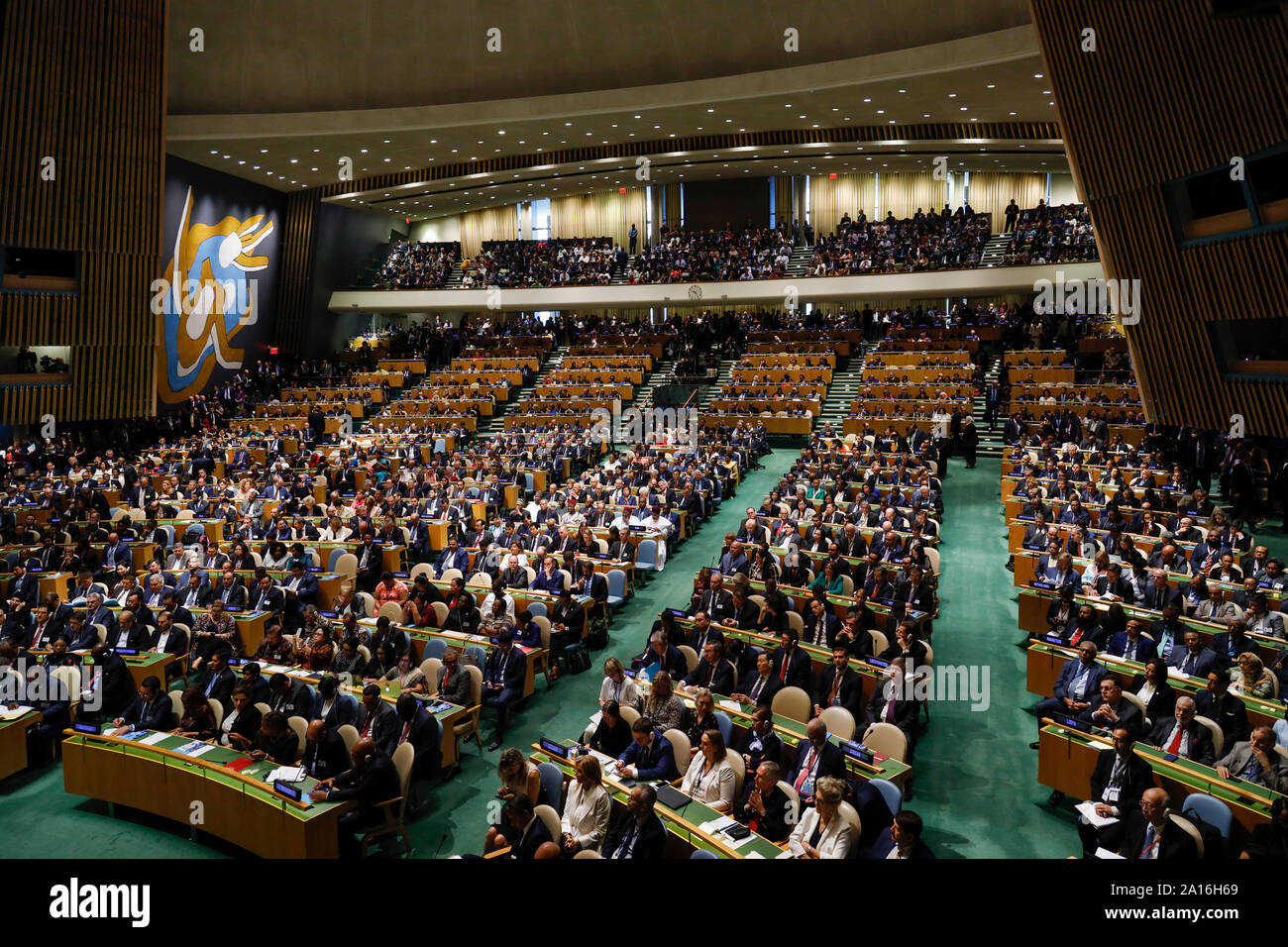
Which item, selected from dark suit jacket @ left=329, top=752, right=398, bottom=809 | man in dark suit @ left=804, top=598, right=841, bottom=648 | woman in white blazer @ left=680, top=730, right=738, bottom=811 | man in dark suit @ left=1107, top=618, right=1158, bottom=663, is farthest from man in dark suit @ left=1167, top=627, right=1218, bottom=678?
dark suit jacket @ left=329, top=752, right=398, bottom=809

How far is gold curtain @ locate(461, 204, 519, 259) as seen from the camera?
38281 mm

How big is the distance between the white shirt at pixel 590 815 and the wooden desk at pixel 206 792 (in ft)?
5.22

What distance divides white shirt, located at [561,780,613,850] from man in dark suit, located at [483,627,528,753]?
2.53m

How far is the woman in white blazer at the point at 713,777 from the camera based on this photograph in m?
5.66

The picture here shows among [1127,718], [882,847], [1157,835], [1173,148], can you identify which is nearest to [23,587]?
[882,847]

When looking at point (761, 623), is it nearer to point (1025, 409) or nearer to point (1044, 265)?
point (1025, 409)

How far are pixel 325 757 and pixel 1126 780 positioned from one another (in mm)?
5275

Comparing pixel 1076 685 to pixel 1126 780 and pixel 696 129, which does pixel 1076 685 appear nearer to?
pixel 1126 780

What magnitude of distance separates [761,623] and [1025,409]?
14.2 metres

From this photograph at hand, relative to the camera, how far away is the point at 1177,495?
1322 cm

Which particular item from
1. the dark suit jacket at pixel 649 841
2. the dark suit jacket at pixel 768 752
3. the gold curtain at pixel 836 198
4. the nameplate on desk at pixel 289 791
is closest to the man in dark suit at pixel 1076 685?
the dark suit jacket at pixel 768 752

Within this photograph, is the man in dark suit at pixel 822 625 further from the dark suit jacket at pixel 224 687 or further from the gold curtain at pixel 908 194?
the gold curtain at pixel 908 194
